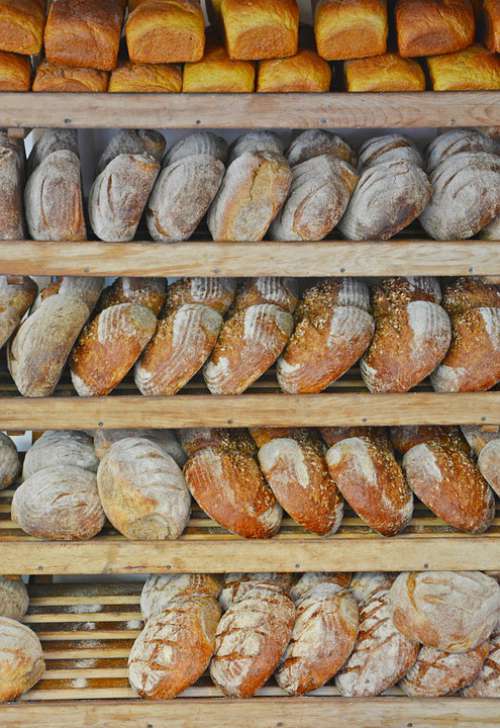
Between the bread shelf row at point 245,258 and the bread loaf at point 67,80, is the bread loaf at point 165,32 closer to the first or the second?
the bread loaf at point 67,80

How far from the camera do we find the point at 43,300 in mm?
2338

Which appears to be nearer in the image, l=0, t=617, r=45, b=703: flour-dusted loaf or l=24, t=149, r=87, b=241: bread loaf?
l=24, t=149, r=87, b=241: bread loaf

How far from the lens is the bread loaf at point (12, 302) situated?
2279 millimetres

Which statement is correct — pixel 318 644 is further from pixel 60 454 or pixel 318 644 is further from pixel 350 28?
pixel 350 28

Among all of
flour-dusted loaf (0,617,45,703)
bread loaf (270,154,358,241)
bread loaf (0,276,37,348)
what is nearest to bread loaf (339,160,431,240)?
bread loaf (270,154,358,241)

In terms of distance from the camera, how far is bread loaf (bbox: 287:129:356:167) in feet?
7.55

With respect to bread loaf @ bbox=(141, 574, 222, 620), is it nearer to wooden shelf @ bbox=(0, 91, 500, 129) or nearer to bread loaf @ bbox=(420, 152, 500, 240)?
bread loaf @ bbox=(420, 152, 500, 240)

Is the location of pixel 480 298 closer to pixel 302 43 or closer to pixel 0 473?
pixel 302 43

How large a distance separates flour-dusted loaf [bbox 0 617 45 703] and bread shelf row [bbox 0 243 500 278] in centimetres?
94

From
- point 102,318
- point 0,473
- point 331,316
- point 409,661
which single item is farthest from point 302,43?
point 409,661

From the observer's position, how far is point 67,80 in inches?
79.8

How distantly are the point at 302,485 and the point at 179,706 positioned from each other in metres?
0.65

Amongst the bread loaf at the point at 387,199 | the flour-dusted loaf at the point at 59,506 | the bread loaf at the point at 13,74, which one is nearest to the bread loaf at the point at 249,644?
the flour-dusted loaf at the point at 59,506

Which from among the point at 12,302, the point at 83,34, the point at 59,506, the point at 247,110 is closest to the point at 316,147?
the point at 247,110
